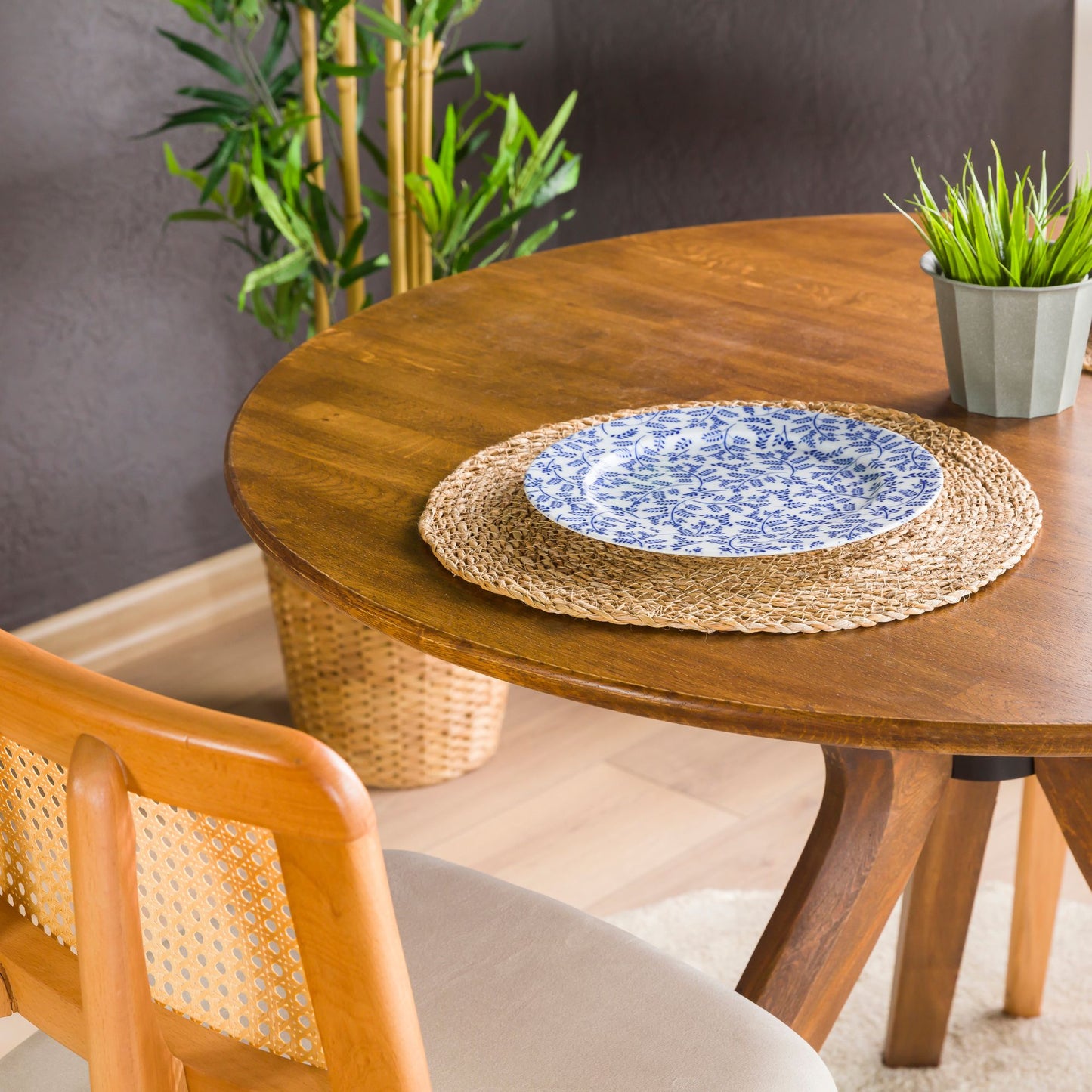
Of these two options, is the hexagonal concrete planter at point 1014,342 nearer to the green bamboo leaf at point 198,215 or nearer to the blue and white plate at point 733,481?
the blue and white plate at point 733,481

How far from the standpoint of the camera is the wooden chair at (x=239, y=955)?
0.55 meters

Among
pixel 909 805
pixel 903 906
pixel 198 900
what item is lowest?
pixel 903 906

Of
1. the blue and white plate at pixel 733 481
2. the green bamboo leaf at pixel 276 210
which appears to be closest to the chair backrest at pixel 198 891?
the blue and white plate at pixel 733 481

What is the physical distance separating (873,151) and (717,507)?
1.57 m

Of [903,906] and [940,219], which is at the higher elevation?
[940,219]

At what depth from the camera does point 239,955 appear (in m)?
0.65

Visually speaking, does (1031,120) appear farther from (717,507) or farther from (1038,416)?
(717,507)

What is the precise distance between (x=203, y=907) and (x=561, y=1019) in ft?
1.01

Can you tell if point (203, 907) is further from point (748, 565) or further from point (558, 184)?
point (558, 184)

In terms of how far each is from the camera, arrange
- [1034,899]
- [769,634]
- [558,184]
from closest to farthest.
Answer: [769,634]
[1034,899]
[558,184]

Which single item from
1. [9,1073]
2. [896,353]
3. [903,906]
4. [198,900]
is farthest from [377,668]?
A: [198,900]

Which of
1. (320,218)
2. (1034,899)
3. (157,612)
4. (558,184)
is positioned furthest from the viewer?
(157,612)

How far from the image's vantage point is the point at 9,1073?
33.8 inches

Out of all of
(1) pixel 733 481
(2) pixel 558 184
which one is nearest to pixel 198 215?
(2) pixel 558 184
